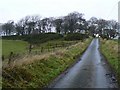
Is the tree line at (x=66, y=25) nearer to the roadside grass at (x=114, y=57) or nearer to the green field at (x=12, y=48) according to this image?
the green field at (x=12, y=48)

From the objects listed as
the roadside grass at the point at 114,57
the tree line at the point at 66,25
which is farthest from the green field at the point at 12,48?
the tree line at the point at 66,25

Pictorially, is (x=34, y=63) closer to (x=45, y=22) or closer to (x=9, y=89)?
(x=9, y=89)

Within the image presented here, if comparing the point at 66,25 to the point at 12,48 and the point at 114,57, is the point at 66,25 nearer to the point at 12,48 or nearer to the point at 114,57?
the point at 12,48

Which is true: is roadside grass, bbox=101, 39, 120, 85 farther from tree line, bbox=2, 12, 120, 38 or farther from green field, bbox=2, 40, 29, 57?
tree line, bbox=2, 12, 120, 38

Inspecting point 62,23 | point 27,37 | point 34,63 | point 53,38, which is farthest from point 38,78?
point 62,23

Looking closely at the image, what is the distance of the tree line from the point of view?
16388cm

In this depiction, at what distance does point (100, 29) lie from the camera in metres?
174

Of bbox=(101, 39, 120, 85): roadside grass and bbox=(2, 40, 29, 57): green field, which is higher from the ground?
bbox=(101, 39, 120, 85): roadside grass

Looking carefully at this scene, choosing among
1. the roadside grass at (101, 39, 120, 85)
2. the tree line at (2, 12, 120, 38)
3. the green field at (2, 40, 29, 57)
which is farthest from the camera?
the tree line at (2, 12, 120, 38)

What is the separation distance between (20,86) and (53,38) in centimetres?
12206

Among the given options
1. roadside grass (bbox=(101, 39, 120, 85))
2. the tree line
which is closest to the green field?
roadside grass (bbox=(101, 39, 120, 85))

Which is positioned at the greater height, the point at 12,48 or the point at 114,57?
the point at 114,57

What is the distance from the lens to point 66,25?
160375 millimetres

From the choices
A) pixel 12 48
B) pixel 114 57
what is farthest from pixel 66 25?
pixel 114 57
